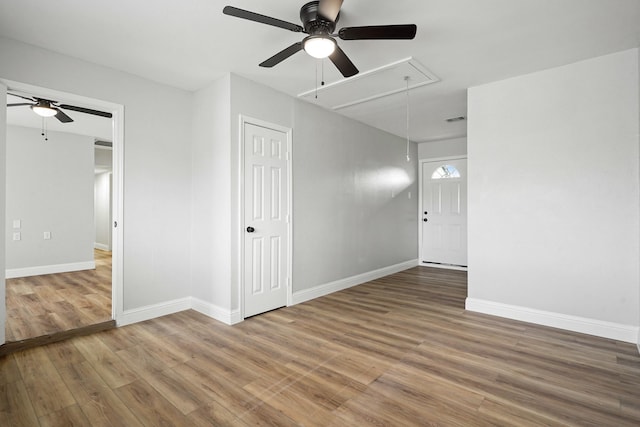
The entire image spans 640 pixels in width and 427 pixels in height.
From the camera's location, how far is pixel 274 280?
153 inches

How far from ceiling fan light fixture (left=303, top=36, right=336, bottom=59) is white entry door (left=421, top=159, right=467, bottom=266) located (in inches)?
196

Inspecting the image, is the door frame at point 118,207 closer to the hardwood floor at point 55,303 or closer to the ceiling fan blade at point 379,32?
the hardwood floor at point 55,303

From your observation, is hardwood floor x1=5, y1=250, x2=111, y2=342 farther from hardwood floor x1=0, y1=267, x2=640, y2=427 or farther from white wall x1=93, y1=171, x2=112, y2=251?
white wall x1=93, y1=171, x2=112, y2=251

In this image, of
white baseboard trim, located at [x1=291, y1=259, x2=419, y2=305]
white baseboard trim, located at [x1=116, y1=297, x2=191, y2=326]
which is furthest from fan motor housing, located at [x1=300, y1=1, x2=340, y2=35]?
white baseboard trim, located at [x1=116, y1=297, x2=191, y2=326]

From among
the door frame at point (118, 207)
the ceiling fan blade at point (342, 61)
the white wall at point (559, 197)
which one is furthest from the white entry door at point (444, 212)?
the door frame at point (118, 207)

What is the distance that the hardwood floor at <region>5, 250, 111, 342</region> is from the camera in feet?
10.3

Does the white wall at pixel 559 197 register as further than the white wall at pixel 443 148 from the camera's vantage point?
No

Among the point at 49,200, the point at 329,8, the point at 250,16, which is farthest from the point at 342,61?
the point at 49,200

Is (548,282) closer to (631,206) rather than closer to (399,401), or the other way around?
(631,206)

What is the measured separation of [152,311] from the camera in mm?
3566

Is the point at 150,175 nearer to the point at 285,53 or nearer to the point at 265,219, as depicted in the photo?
the point at 265,219

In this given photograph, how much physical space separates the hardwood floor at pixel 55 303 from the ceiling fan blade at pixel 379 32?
3.59 m

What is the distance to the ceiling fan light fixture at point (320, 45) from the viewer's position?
2.23m

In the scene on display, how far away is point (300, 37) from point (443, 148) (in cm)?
479
